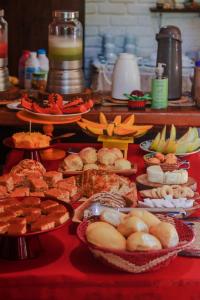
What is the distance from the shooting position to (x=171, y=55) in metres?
3.41

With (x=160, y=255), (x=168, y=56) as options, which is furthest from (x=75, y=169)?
(x=168, y=56)

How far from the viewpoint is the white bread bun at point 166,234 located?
1507 mm

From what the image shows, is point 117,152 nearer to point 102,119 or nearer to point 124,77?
point 102,119

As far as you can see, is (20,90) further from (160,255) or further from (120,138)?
(160,255)

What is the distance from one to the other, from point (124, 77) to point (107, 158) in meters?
1.12

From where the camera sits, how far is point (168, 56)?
3.41m

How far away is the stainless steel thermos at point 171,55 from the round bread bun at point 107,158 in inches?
43.9

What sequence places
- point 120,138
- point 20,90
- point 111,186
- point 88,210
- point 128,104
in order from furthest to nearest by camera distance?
1. point 20,90
2. point 128,104
3. point 120,138
4. point 111,186
5. point 88,210

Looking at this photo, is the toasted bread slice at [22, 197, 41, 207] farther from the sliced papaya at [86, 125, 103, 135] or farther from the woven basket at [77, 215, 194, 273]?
the sliced papaya at [86, 125, 103, 135]

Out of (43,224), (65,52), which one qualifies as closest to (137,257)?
(43,224)

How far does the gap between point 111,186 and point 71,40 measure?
1.40m

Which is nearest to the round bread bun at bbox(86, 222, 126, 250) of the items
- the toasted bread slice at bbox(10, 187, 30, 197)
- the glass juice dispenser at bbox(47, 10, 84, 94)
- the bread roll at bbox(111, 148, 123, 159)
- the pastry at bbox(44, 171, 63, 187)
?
the toasted bread slice at bbox(10, 187, 30, 197)

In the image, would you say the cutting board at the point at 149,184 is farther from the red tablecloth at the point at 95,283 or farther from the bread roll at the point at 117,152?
the red tablecloth at the point at 95,283

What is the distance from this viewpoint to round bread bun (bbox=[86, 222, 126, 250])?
1498 millimetres
